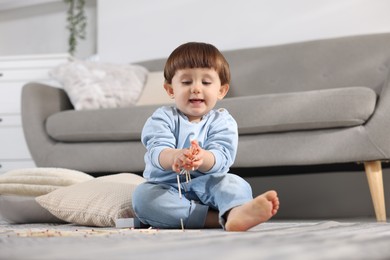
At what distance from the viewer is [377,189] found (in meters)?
2.11

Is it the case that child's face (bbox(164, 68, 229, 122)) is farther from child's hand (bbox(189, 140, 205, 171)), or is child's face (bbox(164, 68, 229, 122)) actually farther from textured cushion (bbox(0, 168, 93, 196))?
textured cushion (bbox(0, 168, 93, 196))

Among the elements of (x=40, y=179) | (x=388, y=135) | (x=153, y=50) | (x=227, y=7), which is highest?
(x=227, y=7)

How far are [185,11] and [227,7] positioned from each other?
0.86 feet

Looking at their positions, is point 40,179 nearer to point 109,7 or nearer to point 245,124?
point 245,124

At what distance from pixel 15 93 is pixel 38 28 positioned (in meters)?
0.88

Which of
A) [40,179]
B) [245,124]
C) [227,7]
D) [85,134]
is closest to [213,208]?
[40,179]

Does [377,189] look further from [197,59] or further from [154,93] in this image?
[154,93]

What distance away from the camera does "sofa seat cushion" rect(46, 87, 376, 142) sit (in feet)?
6.95

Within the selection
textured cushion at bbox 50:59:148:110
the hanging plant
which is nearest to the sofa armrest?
textured cushion at bbox 50:59:148:110

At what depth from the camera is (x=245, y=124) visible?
2.25 m

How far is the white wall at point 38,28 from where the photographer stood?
3998 mm

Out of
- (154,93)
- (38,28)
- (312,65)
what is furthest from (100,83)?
(38,28)

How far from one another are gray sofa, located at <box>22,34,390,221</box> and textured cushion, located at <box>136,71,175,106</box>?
210 millimetres

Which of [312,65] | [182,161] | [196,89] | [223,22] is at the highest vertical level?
[223,22]
